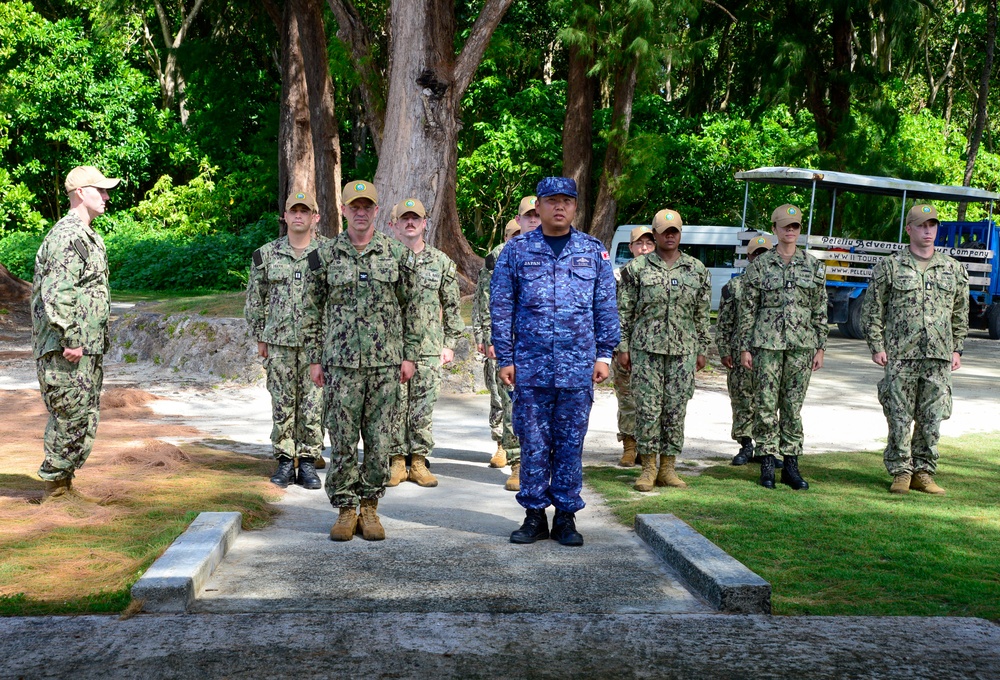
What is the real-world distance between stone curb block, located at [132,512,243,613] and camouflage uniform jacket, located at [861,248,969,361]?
4989mm

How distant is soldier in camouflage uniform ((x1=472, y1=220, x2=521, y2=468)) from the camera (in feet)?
27.0

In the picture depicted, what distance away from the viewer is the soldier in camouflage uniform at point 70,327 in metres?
6.62

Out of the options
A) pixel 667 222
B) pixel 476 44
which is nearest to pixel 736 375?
pixel 667 222

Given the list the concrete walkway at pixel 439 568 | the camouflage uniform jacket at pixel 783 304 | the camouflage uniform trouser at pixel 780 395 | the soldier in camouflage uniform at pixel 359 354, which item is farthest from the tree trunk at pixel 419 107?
the soldier in camouflage uniform at pixel 359 354

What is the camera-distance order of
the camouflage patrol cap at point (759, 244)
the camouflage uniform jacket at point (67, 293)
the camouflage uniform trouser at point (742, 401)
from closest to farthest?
the camouflage uniform jacket at point (67, 293)
the camouflage uniform trouser at point (742, 401)
the camouflage patrol cap at point (759, 244)

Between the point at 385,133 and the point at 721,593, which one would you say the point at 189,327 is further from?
the point at 721,593

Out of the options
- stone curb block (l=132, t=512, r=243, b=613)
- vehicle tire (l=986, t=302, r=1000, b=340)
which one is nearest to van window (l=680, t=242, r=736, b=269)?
vehicle tire (l=986, t=302, r=1000, b=340)

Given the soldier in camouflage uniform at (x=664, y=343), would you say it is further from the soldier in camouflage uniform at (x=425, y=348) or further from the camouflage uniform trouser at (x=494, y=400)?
the soldier in camouflage uniform at (x=425, y=348)

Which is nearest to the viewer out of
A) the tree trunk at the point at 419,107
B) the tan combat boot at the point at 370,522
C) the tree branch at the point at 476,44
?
the tan combat boot at the point at 370,522

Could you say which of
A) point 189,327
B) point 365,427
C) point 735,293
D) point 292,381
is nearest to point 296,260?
point 292,381

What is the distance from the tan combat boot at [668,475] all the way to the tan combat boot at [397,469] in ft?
6.42

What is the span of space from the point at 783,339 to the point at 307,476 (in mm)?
3739

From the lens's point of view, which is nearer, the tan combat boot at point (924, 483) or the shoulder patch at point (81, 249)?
the shoulder patch at point (81, 249)

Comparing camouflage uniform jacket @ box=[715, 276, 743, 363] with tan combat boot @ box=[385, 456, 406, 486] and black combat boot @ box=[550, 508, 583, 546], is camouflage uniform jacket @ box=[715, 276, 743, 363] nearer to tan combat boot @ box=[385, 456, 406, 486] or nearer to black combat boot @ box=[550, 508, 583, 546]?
tan combat boot @ box=[385, 456, 406, 486]
